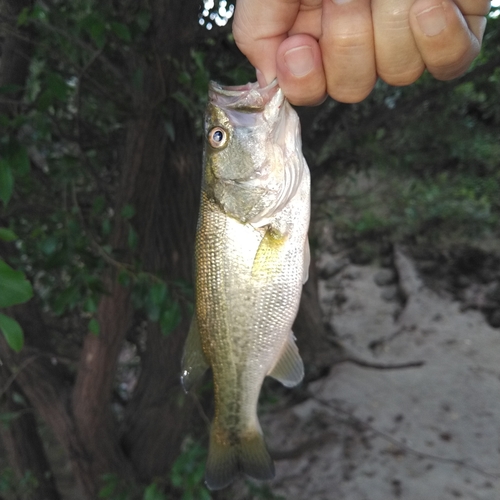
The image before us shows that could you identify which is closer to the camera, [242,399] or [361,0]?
[361,0]

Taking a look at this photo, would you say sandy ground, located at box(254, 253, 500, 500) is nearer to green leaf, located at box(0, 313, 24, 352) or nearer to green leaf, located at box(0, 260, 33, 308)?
green leaf, located at box(0, 313, 24, 352)

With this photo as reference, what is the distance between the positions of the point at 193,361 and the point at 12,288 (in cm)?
61

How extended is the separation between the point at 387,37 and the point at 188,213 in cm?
199

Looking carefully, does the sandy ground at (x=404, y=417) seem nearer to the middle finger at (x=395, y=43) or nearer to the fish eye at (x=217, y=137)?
the fish eye at (x=217, y=137)

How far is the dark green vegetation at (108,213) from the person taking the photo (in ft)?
6.40

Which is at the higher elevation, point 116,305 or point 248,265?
point 248,265

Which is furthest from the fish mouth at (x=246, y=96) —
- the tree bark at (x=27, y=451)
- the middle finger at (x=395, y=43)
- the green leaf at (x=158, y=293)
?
the tree bark at (x=27, y=451)

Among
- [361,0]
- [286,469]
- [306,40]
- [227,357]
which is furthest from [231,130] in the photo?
[286,469]

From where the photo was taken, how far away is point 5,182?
1.53 metres

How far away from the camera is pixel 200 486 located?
208cm

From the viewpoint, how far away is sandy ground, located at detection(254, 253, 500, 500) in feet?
12.0

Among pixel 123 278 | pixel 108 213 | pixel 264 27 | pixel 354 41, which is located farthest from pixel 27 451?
pixel 354 41

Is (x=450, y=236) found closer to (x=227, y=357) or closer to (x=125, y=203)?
(x=125, y=203)

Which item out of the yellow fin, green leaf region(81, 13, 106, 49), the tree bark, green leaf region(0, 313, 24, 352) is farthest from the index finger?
the tree bark
